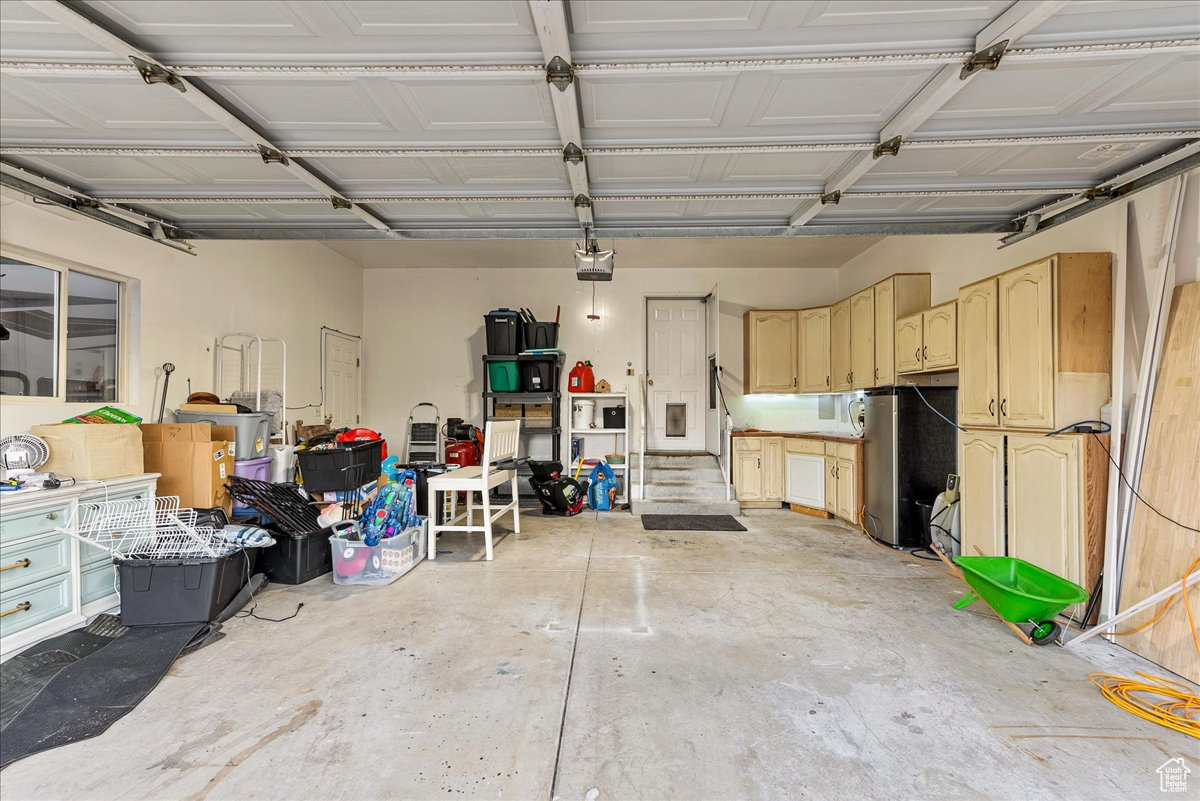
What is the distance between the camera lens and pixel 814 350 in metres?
5.86

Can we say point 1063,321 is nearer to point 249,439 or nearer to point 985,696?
point 985,696

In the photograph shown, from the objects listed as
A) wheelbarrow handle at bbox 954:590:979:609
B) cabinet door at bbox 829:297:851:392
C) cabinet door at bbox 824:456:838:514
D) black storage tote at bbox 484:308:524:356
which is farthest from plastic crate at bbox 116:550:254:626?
cabinet door at bbox 829:297:851:392

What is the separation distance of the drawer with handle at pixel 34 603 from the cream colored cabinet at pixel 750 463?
18.3ft

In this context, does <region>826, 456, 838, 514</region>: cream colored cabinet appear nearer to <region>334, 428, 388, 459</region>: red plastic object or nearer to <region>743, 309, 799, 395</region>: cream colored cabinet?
<region>743, 309, 799, 395</region>: cream colored cabinet

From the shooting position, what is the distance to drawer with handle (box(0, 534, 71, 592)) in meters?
2.27

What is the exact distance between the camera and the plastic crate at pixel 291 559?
10.8 feet

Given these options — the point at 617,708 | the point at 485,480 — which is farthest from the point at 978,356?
the point at 485,480

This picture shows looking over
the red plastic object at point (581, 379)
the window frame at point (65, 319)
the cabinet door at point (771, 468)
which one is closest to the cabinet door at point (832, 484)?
the cabinet door at point (771, 468)

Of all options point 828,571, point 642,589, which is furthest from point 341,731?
point 828,571

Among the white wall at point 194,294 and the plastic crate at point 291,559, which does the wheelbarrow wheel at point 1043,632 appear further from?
the white wall at point 194,294

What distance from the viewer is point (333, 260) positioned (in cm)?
595

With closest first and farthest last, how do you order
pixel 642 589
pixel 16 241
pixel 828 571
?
pixel 16 241
pixel 642 589
pixel 828 571

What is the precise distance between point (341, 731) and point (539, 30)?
267cm

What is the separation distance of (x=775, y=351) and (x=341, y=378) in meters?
5.69
